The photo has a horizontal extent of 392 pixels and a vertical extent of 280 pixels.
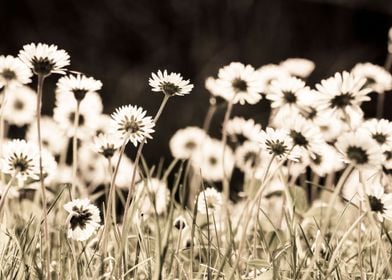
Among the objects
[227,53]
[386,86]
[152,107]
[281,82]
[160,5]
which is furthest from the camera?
[160,5]

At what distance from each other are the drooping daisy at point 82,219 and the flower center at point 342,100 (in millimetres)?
272

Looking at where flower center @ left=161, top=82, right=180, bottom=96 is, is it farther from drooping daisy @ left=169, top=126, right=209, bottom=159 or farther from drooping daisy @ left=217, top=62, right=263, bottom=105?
drooping daisy @ left=169, top=126, right=209, bottom=159

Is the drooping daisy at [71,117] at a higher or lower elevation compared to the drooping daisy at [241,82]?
higher

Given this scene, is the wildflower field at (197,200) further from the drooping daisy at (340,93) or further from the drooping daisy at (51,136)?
the drooping daisy at (51,136)

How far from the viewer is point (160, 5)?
15.5ft

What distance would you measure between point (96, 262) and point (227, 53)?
11.7 feet

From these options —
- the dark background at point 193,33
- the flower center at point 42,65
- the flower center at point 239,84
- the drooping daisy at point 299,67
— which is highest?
the dark background at point 193,33

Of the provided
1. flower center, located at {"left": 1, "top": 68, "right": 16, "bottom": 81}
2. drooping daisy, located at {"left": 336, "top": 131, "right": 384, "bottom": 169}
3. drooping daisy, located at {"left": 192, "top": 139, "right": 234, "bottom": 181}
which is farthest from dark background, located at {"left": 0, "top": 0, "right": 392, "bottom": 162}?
drooping daisy, located at {"left": 336, "top": 131, "right": 384, "bottom": 169}

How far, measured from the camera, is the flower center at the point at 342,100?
73cm

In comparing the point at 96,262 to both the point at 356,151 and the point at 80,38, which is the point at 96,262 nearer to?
the point at 356,151

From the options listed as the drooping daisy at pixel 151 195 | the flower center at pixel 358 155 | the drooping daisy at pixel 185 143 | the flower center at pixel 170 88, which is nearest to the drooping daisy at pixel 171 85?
the flower center at pixel 170 88

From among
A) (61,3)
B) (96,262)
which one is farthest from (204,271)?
(61,3)

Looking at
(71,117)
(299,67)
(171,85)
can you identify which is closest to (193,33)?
(299,67)

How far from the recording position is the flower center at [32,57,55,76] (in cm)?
75
